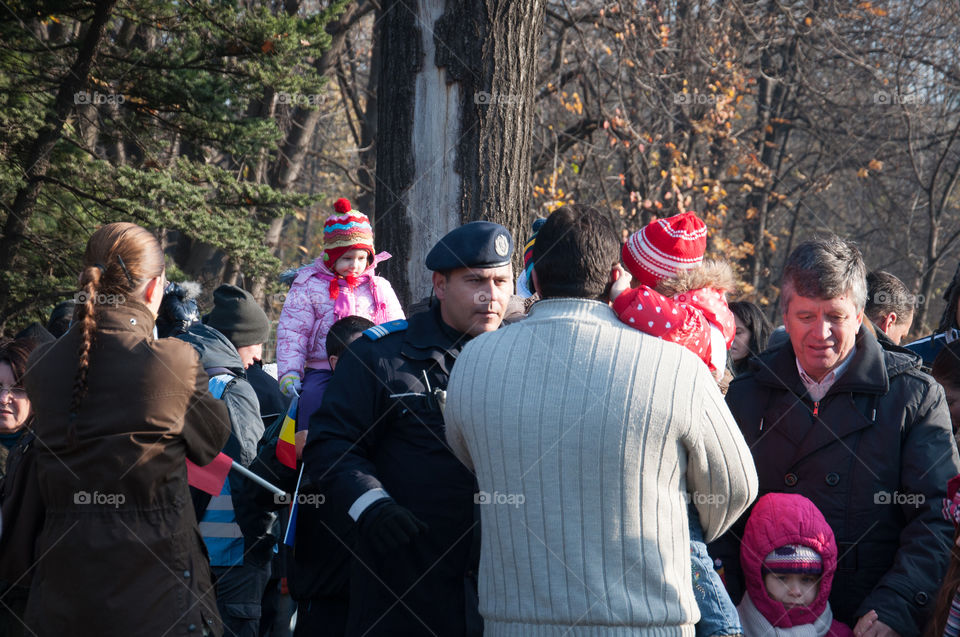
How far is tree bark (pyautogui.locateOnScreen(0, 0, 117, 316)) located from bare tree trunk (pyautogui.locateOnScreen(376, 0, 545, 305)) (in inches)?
162

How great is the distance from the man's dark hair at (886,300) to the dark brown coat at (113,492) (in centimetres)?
337

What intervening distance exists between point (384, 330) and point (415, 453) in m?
0.43

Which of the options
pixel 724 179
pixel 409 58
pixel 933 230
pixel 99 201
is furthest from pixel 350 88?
pixel 409 58

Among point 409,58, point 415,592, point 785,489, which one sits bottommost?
point 415,592

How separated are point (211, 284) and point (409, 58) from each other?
352 inches

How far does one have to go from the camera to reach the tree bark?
7473 mm

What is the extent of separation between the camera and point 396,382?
2963 mm

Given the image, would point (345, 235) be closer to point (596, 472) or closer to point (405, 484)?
point (405, 484)

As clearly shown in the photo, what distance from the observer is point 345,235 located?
4543 millimetres

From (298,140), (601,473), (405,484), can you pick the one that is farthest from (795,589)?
(298,140)

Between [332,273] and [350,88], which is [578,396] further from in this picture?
[350,88]

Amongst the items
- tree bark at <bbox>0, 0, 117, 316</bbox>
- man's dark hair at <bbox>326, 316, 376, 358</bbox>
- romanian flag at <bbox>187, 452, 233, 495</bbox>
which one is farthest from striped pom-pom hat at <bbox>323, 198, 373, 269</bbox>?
tree bark at <bbox>0, 0, 117, 316</bbox>

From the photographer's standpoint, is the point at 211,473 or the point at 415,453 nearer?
the point at 415,453

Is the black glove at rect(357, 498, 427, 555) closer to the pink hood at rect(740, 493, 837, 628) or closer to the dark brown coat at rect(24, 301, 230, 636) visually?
the dark brown coat at rect(24, 301, 230, 636)
